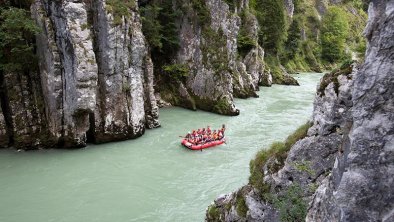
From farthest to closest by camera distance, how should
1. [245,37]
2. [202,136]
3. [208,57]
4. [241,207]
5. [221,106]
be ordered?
[245,37] < [208,57] < [221,106] < [202,136] < [241,207]

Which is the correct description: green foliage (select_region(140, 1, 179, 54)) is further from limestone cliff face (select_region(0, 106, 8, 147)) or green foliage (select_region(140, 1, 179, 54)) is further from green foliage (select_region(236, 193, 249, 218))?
green foliage (select_region(236, 193, 249, 218))

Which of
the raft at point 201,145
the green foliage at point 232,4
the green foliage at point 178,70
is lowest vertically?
the raft at point 201,145

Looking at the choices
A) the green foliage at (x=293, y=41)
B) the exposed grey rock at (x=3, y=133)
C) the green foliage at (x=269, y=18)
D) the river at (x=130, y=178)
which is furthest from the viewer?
the green foliage at (x=293, y=41)

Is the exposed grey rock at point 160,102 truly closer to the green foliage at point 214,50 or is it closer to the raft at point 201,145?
the green foliage at point 214,50

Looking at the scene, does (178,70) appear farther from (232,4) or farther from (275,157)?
(275,157)

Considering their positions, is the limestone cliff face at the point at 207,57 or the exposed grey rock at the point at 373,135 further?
the limestone cliff face at the point at 207,57

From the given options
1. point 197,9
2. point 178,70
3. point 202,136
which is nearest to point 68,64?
point 202,136

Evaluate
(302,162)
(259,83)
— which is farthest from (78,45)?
(259,83)

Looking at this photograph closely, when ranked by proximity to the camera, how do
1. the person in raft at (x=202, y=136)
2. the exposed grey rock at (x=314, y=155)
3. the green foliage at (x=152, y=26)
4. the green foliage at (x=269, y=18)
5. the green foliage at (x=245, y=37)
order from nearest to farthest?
the exposed grey rock at (x=314, y=155), the person in raft at (x=202, y=136), the green foliage at (x=152, y=26), the green foliage at (x=245, y=37), the green foliage at (x=269, y=18)

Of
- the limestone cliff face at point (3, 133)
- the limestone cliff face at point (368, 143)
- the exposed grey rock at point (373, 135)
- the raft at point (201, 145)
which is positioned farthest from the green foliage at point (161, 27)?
the exposed grey rock at point (373, 135)
